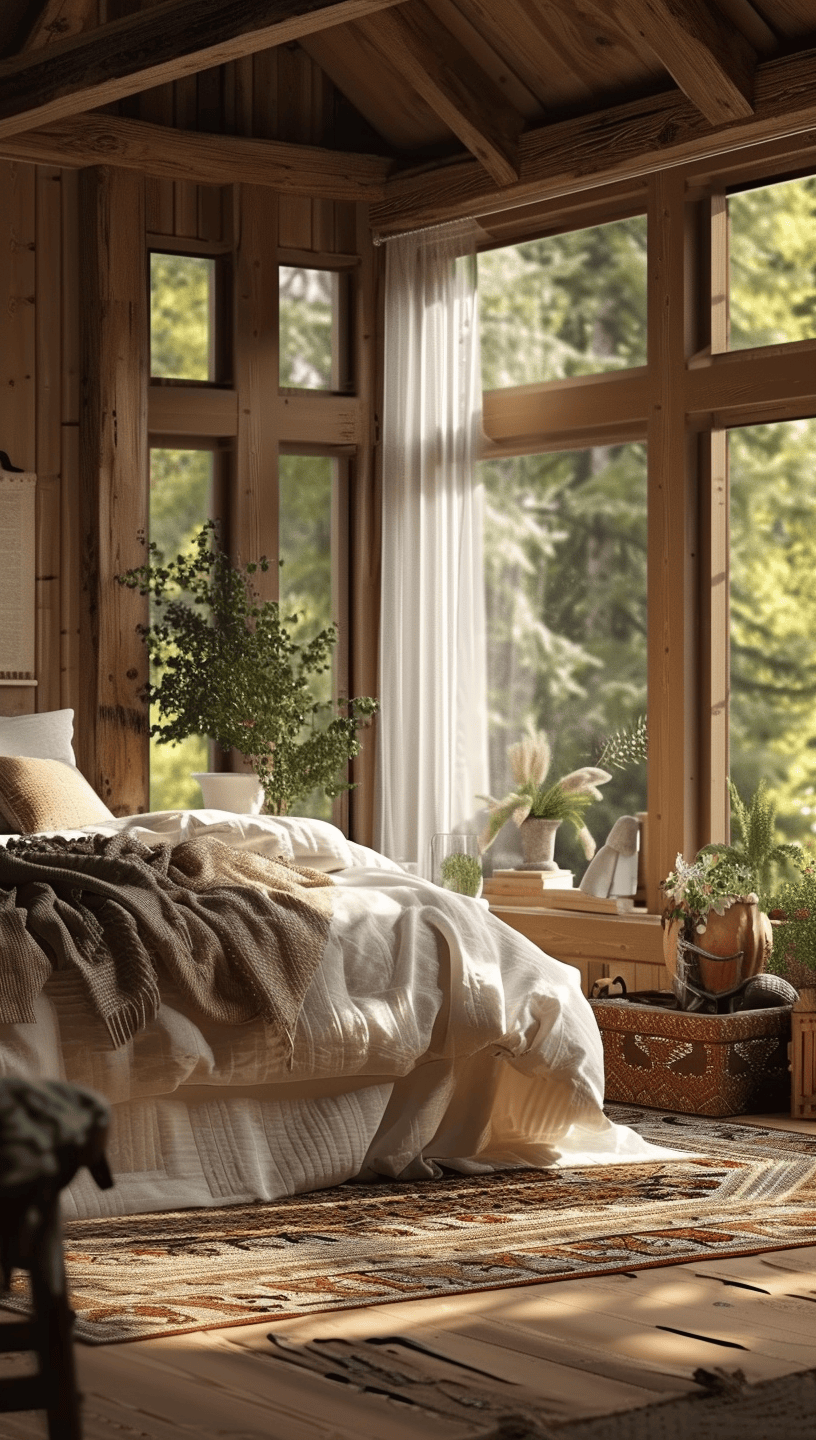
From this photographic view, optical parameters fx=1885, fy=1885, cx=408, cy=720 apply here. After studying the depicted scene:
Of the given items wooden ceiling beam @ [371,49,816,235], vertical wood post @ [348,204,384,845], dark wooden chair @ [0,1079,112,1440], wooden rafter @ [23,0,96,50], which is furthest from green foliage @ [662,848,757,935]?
wooden rafter @ [23,0,96,50]

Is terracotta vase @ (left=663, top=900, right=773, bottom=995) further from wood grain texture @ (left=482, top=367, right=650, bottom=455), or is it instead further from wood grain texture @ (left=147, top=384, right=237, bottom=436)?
wood grain texture @ (left=147, top=384, right=237, bottom=436)

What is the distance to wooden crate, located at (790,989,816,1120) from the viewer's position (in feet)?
16.2

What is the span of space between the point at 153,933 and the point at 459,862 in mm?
1864

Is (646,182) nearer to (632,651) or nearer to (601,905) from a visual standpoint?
(632,651)

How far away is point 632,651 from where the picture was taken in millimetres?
6355

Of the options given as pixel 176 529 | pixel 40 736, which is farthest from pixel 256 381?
pixel 40 736

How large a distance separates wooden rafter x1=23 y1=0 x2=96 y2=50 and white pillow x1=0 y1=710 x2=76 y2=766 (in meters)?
2.20

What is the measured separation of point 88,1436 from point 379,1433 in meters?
0.37

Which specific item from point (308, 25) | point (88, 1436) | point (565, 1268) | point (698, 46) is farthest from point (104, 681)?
point (88, 1436)

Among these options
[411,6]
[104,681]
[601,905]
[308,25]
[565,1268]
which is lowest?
[565,1268]

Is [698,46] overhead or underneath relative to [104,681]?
overhead

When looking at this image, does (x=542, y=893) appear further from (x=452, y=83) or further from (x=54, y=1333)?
(x=54, y=1333)

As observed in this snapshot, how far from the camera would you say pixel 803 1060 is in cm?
495

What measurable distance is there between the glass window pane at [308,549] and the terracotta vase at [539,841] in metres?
0.82
